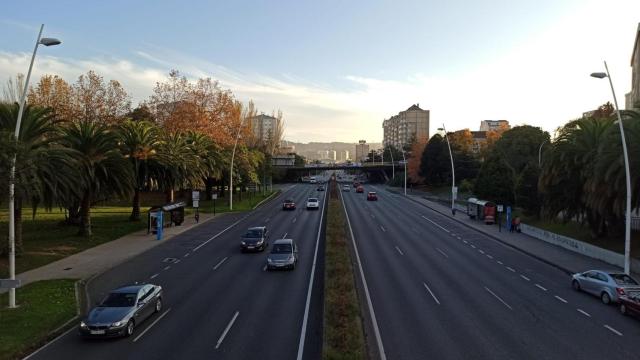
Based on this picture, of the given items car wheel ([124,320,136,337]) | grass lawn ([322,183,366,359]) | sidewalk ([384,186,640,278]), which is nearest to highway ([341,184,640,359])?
grass lawn ([322,183,366,359])

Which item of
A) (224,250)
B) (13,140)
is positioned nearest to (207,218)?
(224,250)

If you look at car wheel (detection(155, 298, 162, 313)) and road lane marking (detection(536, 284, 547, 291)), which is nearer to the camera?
car wheel (detection(155, 298, 162, 313))

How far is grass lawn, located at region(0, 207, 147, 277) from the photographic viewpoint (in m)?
30.2

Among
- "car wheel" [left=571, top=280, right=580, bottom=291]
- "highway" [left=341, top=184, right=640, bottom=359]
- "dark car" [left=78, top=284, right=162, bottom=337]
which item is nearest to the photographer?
"highway" [left=341, top=184, right=640, bottom=359]

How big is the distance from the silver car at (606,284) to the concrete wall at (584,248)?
24.6ft

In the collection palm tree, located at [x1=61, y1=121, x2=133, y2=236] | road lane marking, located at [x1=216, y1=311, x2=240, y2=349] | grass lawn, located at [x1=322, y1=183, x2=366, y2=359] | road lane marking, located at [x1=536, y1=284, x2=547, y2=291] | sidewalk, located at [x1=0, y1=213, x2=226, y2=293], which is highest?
palm tree, located at [x1=61, y1=121, x2=133, y2=236]

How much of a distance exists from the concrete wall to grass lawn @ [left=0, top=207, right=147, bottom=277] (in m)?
34.2

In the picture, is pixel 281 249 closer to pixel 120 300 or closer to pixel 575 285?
pixel 120 300

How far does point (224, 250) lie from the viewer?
33844 mm

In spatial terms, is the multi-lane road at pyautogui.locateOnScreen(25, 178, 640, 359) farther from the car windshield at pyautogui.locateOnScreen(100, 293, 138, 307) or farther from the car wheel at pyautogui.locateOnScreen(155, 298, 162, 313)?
the car windshield at pyautogui.locateOnScreen(100, 293, 138, 307)

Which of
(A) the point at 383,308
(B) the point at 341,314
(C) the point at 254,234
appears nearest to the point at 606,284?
(A) the point at 383,308

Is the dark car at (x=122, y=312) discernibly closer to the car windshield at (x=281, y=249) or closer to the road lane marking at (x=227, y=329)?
the road lane marking at (x=227, y=329)

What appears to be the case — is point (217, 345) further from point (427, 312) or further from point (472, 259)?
point (472, 259)

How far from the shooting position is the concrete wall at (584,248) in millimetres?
29797
